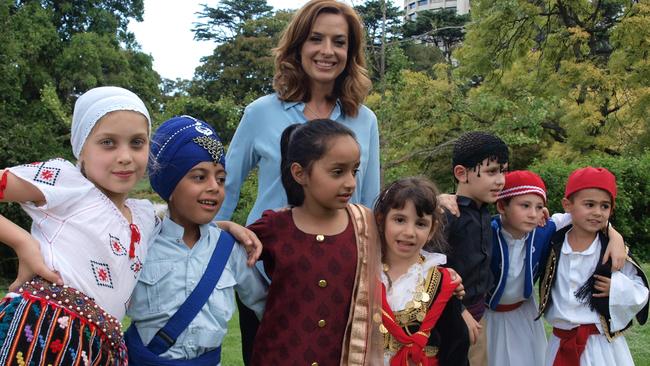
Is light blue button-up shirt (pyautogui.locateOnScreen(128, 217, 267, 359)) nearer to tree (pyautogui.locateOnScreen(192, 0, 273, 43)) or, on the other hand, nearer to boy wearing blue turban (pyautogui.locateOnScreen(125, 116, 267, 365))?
boy wearing blue turban (pyautogui.locateOnScreen(125, 116, 267, 365))

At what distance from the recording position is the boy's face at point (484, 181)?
10.7 ft

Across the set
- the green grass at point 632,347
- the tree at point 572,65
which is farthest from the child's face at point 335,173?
the tree at point 572,65

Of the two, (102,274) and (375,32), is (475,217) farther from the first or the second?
(375,32)

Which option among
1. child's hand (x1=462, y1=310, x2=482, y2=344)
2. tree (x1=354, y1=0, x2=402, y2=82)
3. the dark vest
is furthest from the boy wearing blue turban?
tree (x1=354, y1=0, x2=402, y2=82)

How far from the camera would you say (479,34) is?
1556 centimetres

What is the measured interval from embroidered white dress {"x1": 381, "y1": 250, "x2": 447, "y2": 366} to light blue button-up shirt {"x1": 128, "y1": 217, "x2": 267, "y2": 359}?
2.34 feet

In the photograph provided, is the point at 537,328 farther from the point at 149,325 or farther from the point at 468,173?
the point at 149,325

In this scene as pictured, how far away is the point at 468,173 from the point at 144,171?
1.74 meters

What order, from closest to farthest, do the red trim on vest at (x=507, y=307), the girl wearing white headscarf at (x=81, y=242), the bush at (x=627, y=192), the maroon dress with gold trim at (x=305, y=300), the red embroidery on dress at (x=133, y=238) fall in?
1. the girl wearing white headscarf at (x=81, y=242)
2. the red embroidery on dress at (x=133, y=238)
3. the maroon dress with gold trim at (x=305, y=300)
4. the red trim on vest at (x=507, y=307)
5. the bush at (x=627, y=192)

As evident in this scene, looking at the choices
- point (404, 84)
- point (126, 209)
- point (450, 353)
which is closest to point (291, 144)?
point (126, 209)

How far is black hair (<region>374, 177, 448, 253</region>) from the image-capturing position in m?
2.73

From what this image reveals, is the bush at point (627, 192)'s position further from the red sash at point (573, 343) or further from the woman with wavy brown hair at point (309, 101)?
the woman with wavy brown hair at point (309, 101)

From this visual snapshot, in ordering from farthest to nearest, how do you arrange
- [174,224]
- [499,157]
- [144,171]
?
[499,157] < [174,224] < [144,171]

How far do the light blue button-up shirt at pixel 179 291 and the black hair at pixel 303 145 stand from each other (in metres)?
0.39
